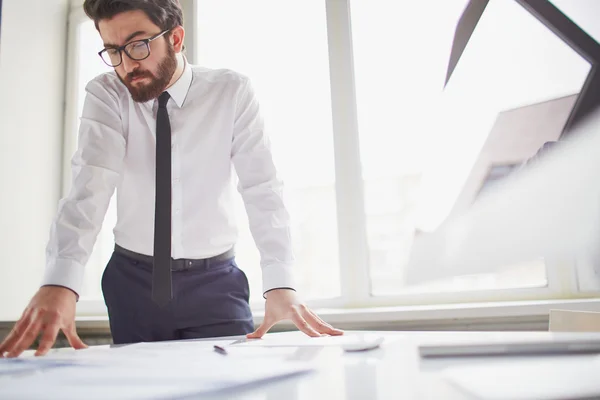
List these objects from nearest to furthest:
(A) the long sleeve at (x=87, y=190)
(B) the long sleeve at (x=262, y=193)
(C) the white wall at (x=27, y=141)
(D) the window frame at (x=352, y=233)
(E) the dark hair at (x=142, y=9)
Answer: (A) the long sleeve at (x=87, y=190) → (B) the long sleeve at (x=262, y=193) → (E) the dark hair at (x=142, y=9) → (D) the window frame at (x=352, y=233) → (C) the white wall at (x=27, y=141)

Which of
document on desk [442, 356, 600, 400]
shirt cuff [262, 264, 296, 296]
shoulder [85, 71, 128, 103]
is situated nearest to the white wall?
shoulder [85, 71, 128, 103]

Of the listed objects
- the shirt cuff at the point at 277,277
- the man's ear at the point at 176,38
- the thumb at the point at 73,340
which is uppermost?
the man's ear at the point at 176,38

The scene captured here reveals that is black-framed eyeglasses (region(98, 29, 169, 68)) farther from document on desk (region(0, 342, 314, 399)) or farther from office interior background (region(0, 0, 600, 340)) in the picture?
office interior background (region(0, 0, 600, 340))

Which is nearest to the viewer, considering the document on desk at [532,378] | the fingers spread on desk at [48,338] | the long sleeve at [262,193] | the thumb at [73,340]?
the document on desk at [532,378]

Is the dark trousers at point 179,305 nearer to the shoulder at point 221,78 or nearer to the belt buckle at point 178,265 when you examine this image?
the belt buckle at point 178,265

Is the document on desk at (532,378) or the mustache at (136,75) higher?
the mustache at (136,75)

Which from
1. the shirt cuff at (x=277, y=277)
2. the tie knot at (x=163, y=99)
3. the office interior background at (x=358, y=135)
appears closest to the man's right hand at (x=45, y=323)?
the shirt cuff at (x=277, y=277)

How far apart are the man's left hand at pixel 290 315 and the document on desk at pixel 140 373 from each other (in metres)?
0.25

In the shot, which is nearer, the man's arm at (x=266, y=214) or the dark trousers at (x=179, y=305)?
the man's arm at (x=266, y=214)

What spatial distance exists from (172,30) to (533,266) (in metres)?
1.48

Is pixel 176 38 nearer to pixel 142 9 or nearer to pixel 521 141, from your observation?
pixel 142 9

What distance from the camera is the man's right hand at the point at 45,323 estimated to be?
2.51ft

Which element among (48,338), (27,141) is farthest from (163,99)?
(27,141)

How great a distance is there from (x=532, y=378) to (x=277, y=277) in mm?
710
